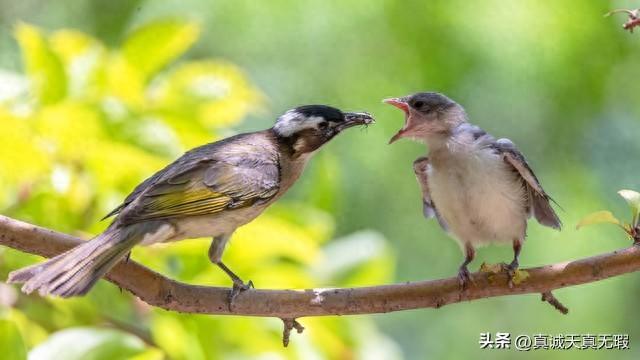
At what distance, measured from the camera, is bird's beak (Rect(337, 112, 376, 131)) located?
3.82m

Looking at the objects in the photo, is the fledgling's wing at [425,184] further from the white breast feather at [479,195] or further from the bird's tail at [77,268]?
the bird's tail at [77,268]

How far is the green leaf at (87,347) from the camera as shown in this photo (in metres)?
3.19

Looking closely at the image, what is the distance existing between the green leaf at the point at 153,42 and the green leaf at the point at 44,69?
0.31 metres

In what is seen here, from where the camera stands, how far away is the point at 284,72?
5840 mm

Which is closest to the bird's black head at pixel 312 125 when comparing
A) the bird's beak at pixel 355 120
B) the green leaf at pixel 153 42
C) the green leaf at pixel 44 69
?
the bird's beak at pixel 355 120

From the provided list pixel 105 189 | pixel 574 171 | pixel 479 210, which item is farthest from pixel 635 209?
pixel 574 171

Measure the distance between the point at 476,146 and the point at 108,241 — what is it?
1408 millimetres

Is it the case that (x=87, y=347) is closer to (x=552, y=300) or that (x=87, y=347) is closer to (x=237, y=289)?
(x=237, y=289)

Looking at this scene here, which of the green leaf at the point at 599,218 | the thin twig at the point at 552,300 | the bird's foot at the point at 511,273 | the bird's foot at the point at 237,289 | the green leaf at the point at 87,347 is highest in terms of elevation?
the green leaf at the point at 599,218

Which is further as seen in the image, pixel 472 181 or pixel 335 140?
pixel 335 140

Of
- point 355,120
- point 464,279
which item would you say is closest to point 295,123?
point 355,120

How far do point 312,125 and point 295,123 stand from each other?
0.07 metres

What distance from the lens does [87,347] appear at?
3.20 meters

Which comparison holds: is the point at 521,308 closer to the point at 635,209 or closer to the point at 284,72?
the point at 284,72
